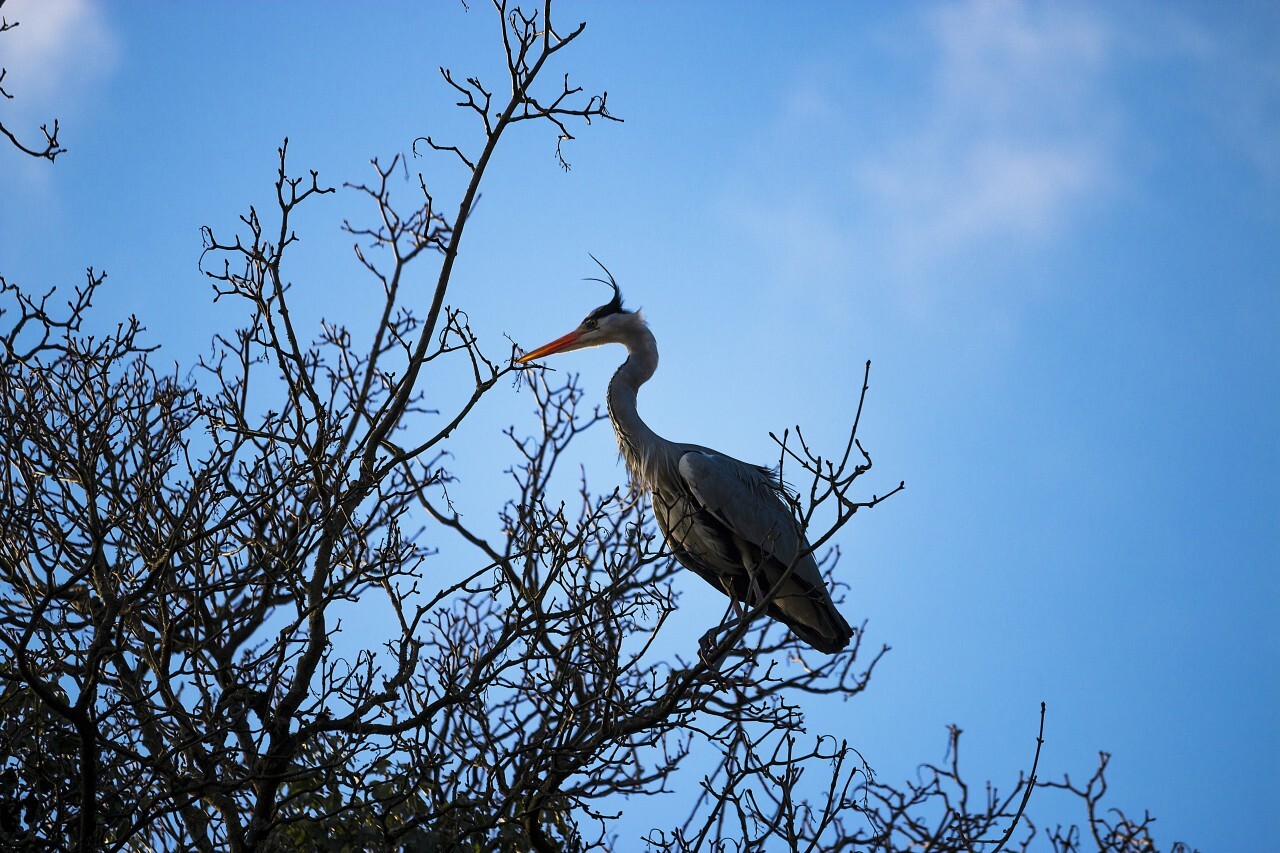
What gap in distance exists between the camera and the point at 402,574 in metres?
3.81

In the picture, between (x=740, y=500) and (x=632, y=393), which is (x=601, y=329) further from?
(x=740, y=500)

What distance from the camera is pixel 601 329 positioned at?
8023 mm

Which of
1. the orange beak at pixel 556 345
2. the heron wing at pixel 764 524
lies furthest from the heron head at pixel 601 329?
the heron wing at pixel 764 524

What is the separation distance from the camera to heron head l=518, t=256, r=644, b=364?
7.96 m

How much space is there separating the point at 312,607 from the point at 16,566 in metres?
0.86

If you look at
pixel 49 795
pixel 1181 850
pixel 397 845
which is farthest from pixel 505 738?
pixel 1181 850

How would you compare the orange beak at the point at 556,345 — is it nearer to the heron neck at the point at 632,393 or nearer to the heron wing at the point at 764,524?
the heron neck at the point at 632,393

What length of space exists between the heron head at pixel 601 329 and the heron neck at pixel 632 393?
93mm

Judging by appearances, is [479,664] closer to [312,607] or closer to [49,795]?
[312,607]

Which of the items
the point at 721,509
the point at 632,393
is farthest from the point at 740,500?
the point at 632,393

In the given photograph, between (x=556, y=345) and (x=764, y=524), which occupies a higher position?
(x=556, y=345)

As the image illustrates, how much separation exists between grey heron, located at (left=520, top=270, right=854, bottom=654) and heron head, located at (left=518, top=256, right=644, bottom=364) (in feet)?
0.20

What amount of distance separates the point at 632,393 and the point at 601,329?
0.58 m

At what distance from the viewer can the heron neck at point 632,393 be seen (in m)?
7.38
